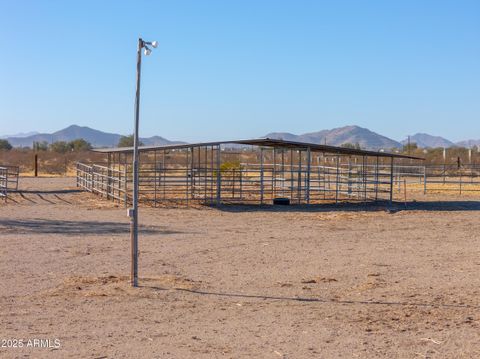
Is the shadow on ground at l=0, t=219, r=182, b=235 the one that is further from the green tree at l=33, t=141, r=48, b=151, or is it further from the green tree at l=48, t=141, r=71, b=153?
the green tree at l=48, t=141, r=71, b=153

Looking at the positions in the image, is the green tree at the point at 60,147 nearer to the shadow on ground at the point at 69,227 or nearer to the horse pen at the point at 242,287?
the horse pen at the point at 242,287

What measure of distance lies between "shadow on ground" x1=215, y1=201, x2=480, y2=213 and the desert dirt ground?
5645mm

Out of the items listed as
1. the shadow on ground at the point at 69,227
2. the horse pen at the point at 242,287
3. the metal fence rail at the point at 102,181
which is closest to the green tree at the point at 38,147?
the metal fence rail at the point at 102,181

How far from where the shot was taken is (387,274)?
38.8 feet

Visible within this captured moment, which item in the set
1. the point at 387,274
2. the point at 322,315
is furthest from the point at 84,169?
the point at 322,315

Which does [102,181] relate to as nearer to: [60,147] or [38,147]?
[60,147]

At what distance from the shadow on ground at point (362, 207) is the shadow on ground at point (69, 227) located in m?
6.54

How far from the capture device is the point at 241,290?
34.4 feet

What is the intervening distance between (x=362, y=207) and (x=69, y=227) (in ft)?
39.9

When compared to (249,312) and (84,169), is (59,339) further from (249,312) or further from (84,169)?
(84,169)

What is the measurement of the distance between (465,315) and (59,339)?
4783 millimetres

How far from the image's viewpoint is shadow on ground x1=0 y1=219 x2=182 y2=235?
17312 millimetres

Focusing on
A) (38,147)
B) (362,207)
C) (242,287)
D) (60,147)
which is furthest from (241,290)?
(38,147)

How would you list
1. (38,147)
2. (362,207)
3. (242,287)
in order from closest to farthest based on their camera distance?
(242,287) < (362,207) < (38,147)
